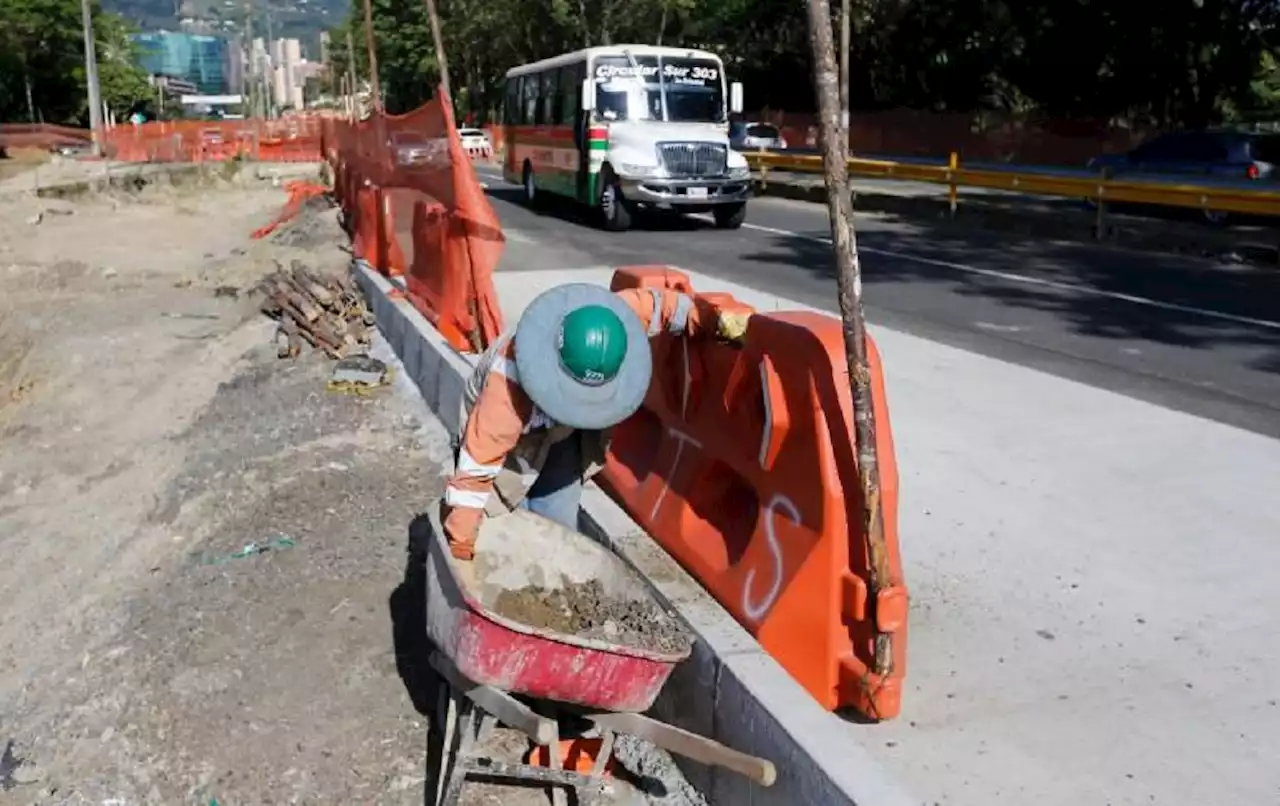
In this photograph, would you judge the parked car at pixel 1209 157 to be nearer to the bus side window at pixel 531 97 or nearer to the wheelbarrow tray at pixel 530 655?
the bus side window at pixel 531 97

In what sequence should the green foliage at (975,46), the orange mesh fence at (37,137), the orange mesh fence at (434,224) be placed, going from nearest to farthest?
the orange mesh fence at (434,224) → the green foliage at (975,46) → the orange mesh fence at (37,137)

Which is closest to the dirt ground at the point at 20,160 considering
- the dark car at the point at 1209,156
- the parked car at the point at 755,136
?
the parked car at the point at 755,136

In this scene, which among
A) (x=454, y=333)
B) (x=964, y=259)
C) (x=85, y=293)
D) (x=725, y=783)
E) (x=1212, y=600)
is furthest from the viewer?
(x=85, y=293)

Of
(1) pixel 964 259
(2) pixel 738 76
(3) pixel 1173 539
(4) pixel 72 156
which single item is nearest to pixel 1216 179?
(1) pixel 964 259

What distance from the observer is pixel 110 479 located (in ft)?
30.2

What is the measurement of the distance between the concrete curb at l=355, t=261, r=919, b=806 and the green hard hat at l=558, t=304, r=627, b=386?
34.7 inches

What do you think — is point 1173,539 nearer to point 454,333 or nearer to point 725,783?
point 725,783

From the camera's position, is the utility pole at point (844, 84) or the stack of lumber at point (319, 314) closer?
the utility pole at point (844, 84)

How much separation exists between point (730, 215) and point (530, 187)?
5.92m

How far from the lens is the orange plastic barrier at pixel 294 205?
→ 2373 centimetres

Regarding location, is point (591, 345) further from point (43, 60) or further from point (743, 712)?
point (43, 60)

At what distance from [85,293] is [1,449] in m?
8.02

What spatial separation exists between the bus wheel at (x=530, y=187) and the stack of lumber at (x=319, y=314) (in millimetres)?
11622

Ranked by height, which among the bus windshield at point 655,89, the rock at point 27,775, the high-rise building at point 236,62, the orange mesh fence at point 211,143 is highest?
the high-rise building at point 236,62
